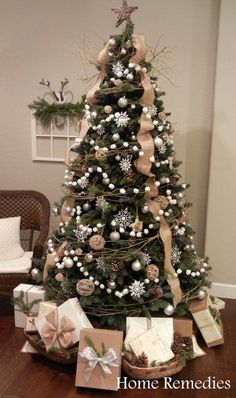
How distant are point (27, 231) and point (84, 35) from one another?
1788 mm

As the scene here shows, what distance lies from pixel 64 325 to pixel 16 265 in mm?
752

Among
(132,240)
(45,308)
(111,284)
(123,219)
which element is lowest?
(45,308)

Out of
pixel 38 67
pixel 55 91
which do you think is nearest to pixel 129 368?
pixel 55 91

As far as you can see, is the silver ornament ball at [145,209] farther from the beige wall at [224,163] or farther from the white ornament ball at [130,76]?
the beige wall at [224,163]

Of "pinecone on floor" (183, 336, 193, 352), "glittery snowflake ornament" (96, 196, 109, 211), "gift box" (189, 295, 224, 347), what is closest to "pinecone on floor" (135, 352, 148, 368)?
"pinecone on floor" (183, 336, 193, 352)

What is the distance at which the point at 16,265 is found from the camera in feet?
8.47

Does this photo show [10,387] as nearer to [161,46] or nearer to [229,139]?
[229,139]

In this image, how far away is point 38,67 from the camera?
10.1 ft

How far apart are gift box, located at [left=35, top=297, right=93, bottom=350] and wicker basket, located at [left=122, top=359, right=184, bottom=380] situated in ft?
1.02

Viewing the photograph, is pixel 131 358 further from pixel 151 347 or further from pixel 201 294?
pixel 201 294

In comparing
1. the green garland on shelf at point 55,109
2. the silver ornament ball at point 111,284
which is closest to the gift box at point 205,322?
the silver ornament ball at point 111,284

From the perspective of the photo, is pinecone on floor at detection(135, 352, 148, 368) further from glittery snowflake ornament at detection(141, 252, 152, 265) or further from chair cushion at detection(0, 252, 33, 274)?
chair cushion at detection(0, 252, 33, 274)

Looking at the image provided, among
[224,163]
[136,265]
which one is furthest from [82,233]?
[224,163]

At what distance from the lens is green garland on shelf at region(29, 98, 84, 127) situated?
Answer: 300 centimetres
